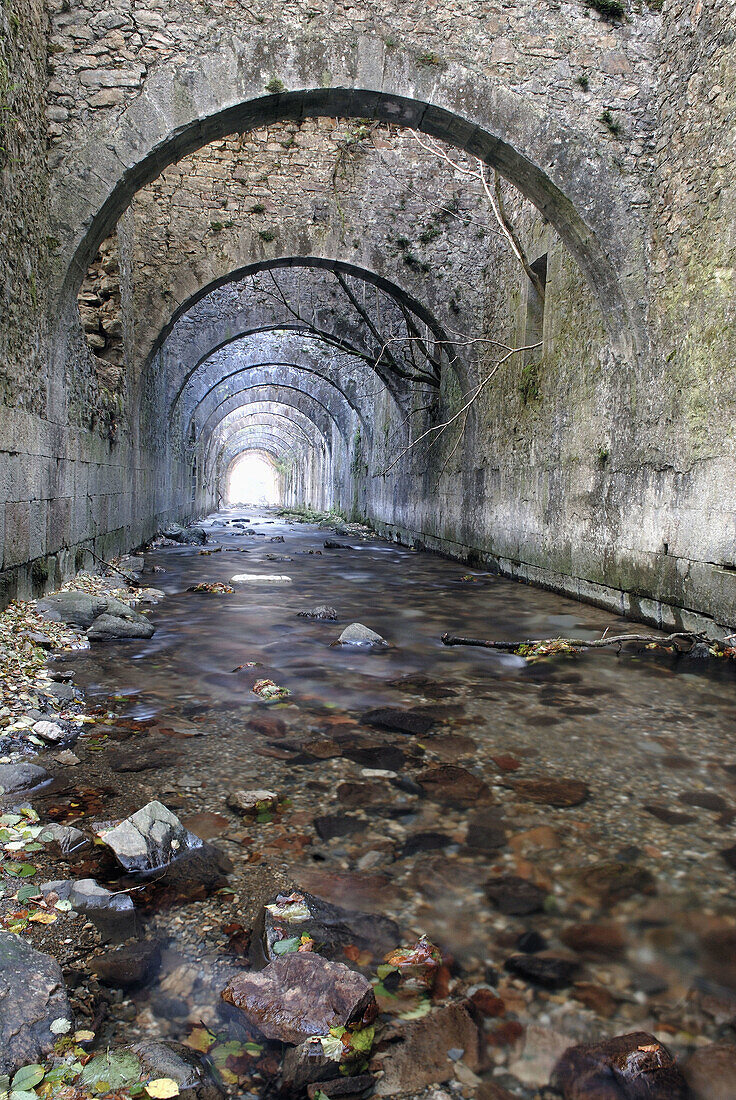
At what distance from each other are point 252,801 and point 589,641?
2.88 meters

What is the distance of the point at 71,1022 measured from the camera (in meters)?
1.34

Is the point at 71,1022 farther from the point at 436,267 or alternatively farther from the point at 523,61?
the point at 436,267

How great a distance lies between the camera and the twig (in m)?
4.57

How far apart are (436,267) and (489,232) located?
848 mm

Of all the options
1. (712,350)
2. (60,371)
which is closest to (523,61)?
(712,350)

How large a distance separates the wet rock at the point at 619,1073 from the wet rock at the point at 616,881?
1.65 ft

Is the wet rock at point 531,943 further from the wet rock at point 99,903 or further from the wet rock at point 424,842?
the wet rock at point 99,903

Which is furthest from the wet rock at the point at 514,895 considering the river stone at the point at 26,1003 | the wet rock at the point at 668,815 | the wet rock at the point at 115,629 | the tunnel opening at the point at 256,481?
the tunnel opening at the point at 256,481

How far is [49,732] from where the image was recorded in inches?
111

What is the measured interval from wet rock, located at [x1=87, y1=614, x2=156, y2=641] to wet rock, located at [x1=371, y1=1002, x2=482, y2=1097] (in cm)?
377

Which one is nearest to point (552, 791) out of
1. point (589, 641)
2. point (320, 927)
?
point (320, 927)

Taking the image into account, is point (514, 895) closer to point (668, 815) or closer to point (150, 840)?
point (668, 815)

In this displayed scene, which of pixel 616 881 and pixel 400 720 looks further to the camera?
pixel 400 720

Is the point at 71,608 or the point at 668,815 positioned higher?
the point at 71,608
